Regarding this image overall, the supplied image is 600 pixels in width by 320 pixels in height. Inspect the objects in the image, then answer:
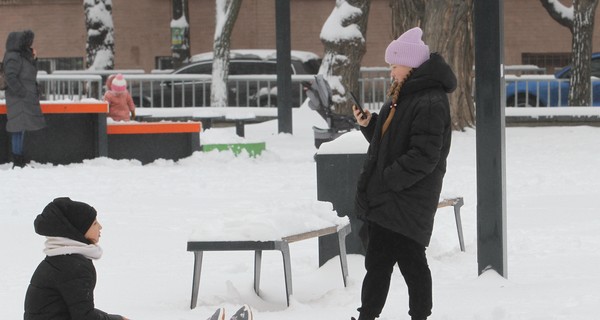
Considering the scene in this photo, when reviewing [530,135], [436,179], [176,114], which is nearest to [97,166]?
[176,114]

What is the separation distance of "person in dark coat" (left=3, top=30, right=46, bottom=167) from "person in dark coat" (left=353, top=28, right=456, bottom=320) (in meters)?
10.0

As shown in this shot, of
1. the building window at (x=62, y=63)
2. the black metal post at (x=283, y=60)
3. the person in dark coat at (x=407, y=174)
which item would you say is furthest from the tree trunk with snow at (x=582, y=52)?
the person in dark coat at (x=407, y=174)

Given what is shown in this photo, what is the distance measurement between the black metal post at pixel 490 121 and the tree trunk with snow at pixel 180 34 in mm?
27453

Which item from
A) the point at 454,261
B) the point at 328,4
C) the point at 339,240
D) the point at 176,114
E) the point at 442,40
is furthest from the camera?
the point at 328,4

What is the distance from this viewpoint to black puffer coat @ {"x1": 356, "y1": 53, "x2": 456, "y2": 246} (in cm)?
656

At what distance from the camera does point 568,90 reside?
25703mm

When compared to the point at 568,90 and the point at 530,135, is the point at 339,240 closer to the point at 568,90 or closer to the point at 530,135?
the point at 530,135

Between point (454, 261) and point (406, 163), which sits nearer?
point (406, 163)

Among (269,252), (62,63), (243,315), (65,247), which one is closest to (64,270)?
(65,247)

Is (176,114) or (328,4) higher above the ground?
(328,4)

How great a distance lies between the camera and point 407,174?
6.54 m

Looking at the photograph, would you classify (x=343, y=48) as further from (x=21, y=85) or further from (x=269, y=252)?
(x=269, y=252)

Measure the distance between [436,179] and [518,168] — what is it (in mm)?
9752

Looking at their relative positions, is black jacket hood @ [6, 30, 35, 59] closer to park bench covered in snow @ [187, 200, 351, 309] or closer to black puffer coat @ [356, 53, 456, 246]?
park bench covered in snow @ [187, 200, 351, 309]
